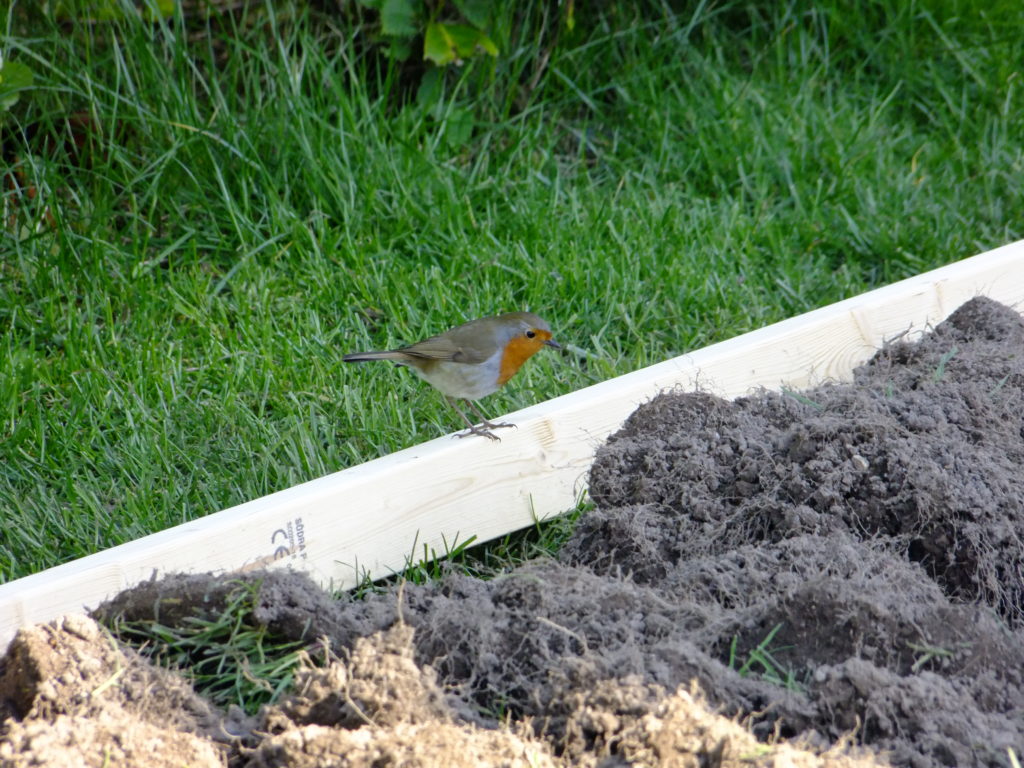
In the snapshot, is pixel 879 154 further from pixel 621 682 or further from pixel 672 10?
pixel 621 682

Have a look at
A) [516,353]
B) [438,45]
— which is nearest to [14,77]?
[438,45]

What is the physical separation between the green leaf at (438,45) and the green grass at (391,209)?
0.21 metres

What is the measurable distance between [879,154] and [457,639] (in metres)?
3.76

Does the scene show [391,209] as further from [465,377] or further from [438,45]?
[465,377]

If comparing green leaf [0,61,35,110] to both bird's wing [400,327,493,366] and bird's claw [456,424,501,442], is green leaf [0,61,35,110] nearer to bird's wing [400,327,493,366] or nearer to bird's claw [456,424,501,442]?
bird's wing [400,327,493,366]

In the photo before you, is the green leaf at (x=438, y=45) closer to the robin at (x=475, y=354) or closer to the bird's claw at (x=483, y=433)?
the robin at (x=475, y=354)

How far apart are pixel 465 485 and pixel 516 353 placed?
619 mm

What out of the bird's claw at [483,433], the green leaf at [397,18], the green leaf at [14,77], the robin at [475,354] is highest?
the green leaf at [14,77]

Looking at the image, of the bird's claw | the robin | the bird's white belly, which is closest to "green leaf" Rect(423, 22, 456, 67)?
the robin

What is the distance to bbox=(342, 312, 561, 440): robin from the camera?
9.53ft

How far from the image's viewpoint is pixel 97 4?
421 cm

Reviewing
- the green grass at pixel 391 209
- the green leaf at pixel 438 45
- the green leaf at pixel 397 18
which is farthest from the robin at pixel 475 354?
the green leaf at pixel 397 18

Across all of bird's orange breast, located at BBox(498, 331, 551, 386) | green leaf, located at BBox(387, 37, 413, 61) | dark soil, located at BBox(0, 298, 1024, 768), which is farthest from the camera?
green leaf, located at BBox(387, 37, 413, 61)

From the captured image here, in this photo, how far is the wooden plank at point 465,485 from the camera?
6.88ft
